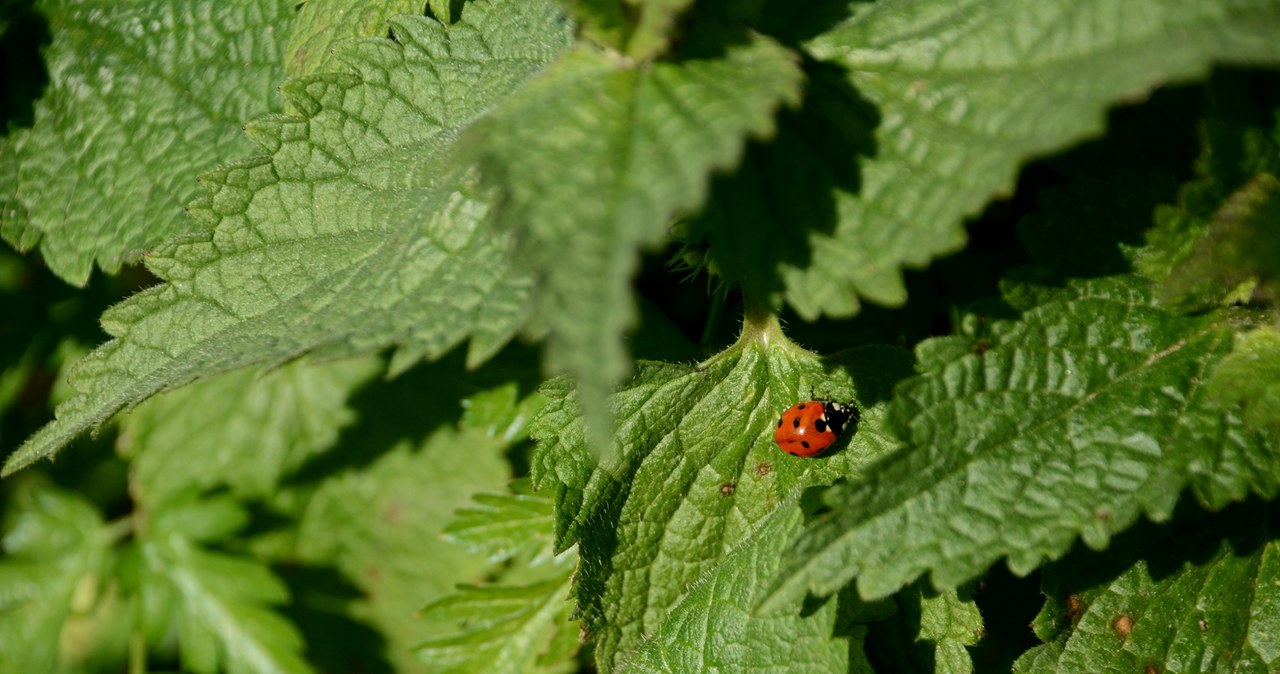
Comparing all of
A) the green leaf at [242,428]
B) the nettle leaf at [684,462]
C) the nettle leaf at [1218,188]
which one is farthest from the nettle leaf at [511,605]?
the nettle leaf at [1218,188]

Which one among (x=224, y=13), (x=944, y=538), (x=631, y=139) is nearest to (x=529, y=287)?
(x=631, y=139)

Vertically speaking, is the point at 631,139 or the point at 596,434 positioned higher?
the point at 631,139

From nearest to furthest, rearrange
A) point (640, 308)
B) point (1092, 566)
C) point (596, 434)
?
point (596, 434) < point (1092, 566) < point (640, 308)

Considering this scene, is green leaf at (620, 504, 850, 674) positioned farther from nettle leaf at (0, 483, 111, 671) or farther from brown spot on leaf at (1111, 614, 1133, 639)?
nettle leaf at (0, 483, 111, 671)

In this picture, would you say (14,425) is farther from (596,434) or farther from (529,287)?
(596,434)

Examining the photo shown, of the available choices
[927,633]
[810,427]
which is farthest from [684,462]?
[927,633]

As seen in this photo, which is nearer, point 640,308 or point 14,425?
point 640,308

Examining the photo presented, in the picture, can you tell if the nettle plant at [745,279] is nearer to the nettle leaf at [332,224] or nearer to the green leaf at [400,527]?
the nettle leaf at [332,224]

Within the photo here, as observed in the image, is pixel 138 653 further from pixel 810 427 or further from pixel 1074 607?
pixel 1074 607
